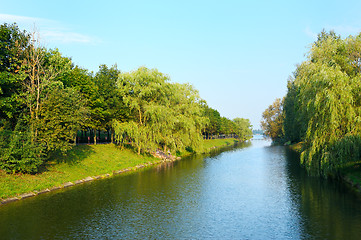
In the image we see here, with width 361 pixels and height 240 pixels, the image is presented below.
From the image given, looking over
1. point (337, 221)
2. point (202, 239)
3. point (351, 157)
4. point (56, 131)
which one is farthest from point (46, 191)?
point (351, 157)

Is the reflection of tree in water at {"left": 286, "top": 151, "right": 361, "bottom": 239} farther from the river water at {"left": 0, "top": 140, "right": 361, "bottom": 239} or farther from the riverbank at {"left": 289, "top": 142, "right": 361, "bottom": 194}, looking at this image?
the riverbank at {"left": 289, "top": 142, "right": 361, "bottom": 194}

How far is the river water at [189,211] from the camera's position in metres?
18.9

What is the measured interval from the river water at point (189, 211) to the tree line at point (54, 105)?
6.28m

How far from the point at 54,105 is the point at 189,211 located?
20.7 metres

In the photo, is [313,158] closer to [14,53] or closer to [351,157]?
[351,157]

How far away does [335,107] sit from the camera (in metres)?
31.2

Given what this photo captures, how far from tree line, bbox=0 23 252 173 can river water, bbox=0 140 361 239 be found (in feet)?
20.6

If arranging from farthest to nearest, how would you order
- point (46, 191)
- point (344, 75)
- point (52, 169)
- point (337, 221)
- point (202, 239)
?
point (52, 169), point (344, 75), point (46, 191), point (337, 221), point (202, 239)

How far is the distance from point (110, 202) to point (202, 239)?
12051 millimetres

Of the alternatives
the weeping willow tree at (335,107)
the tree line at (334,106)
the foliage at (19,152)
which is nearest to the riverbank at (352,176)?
the tree line at (334,106)

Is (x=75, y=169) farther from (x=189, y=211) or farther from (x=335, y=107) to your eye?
(x=335, y=107)

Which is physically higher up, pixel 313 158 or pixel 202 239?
pixel 313 158

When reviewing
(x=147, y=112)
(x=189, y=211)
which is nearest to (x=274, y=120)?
(x=147, y=112)

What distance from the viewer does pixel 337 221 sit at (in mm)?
20484
